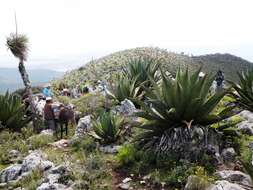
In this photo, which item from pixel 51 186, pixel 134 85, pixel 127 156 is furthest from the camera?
pixel 134 85

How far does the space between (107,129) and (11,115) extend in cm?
497

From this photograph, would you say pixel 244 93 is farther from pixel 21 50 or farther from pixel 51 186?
pixel 21 50

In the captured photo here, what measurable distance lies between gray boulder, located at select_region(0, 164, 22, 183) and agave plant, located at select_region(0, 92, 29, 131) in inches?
196

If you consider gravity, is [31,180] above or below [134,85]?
below

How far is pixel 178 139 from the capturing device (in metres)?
8.76

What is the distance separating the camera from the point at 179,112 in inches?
352

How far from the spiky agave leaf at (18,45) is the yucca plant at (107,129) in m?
5.16

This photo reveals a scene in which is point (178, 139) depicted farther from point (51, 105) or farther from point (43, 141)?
point (51, 105)

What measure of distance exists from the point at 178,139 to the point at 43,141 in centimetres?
460

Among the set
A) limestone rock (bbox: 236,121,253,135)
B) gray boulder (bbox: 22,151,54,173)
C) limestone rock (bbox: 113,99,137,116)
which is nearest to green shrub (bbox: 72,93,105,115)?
limestone rock (bbox: 113,99,137,116)

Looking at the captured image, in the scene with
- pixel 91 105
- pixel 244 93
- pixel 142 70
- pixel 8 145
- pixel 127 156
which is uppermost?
pixel 142 70

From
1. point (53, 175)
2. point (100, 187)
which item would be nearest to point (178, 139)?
point (100, 187)

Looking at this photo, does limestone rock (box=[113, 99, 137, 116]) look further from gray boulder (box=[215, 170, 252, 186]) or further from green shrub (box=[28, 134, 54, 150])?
gray boulder (box=[215, 170, 252, 186])

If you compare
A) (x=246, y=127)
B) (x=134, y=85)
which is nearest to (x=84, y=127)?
(x=134, y=85)
